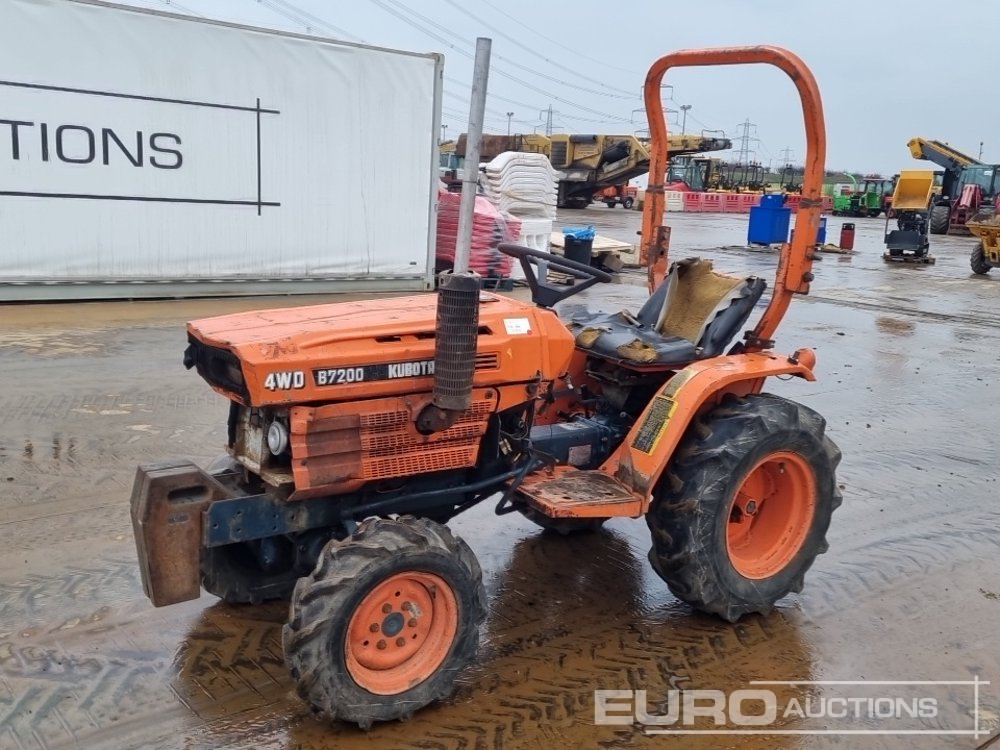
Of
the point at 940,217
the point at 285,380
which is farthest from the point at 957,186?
the point at 285,380

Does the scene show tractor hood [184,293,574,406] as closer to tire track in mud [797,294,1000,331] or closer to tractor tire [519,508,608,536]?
tractor tire [519,508,608,536]

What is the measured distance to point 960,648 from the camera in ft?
11.2

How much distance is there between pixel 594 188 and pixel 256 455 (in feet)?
100

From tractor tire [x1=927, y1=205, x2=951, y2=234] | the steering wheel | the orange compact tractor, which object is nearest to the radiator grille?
the orange compact tractor

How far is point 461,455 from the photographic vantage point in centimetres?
309

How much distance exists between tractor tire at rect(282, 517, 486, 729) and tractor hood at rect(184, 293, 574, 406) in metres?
0.45

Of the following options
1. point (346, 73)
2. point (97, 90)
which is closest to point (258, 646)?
point (97, 90)

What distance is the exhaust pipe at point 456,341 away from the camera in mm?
2719

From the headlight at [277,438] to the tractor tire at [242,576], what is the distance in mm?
644

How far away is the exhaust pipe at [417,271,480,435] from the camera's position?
2.72m

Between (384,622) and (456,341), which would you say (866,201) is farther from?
(384,622)

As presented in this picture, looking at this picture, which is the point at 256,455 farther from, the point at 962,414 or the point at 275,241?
the point at 275,241

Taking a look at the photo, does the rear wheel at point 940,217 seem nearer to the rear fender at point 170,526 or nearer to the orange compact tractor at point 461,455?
the orange compact tractor at point 461,455

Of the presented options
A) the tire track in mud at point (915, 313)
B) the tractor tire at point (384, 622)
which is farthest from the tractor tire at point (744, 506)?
the tire track in mud at point (915, 313)
